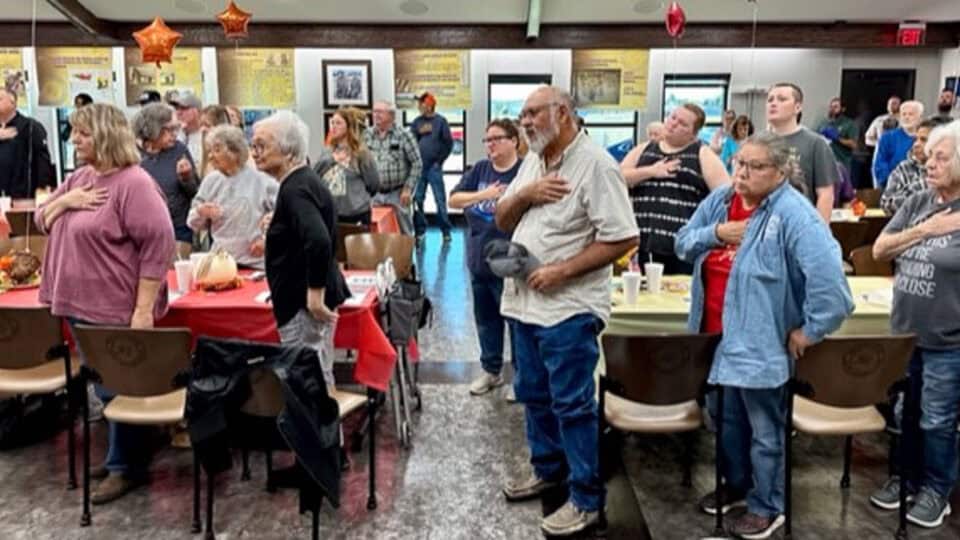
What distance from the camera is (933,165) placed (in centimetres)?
259

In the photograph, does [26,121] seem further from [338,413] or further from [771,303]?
[771,303]

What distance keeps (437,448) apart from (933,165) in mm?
2279

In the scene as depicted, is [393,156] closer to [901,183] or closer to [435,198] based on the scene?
[435,198]

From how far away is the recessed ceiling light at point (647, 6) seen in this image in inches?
350

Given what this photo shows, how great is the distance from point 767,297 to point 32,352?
2674 mm

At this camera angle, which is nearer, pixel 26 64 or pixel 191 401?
pixel 191 401

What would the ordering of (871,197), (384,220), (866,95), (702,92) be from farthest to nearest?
(702,92)
(866,95)
(871,197)
(384,220)

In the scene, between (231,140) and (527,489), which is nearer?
(527,489)

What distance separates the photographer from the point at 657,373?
253 cm

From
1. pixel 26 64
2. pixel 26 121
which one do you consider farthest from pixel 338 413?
pixel 26 64

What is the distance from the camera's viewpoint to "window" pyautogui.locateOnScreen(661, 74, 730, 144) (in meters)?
10.0

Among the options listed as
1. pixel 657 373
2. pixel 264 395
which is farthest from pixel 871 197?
pixel 264 395

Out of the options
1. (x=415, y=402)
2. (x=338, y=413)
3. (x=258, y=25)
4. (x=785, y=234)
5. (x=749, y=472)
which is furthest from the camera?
(x=258, y=25)

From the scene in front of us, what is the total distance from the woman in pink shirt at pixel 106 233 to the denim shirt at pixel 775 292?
6.75 ft
